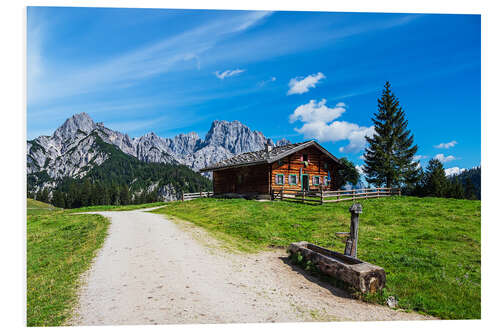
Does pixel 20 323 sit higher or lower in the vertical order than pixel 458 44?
lower

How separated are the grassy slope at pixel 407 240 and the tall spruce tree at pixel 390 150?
1559cm

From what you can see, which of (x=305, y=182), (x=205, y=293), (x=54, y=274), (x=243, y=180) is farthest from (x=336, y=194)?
(x=54, y=274)

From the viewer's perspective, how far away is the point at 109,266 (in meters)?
7.61

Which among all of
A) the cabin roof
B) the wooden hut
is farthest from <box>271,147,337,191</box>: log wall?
the cabin roof

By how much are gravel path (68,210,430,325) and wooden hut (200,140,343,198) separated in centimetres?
1668

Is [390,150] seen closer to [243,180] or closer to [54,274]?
[243,180]

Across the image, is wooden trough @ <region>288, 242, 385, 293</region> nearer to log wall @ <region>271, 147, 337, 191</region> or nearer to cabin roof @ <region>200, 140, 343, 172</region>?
cabin roof @ <region>200, 140, 343, 172</region>

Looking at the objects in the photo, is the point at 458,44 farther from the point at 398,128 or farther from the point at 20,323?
the point at 398,128

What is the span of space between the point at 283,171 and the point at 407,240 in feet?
53.6

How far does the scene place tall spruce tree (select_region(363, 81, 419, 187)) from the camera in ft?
105

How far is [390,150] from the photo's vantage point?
32.8m

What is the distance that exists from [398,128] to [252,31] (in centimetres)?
3082
